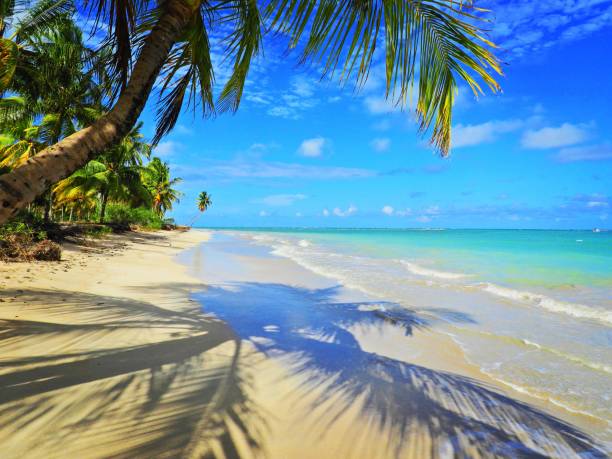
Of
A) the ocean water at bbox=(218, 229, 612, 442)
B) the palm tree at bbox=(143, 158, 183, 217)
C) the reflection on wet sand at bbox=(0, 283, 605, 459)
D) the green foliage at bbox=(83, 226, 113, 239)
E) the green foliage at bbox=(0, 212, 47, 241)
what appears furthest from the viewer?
the palm tree at bbox=(143, 158, 183, 217)

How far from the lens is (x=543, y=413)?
111 inches

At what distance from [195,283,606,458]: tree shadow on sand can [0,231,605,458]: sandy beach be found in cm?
1

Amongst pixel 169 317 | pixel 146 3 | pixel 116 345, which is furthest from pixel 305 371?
pixel 146 3

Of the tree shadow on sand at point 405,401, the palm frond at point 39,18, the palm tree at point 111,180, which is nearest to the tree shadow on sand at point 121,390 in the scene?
the tree shadow on sand at point 405,401

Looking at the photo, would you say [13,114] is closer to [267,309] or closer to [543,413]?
[267,309]

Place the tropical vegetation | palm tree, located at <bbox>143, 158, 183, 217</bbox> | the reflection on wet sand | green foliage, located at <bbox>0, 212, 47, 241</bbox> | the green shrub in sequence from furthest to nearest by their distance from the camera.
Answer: palm tree, located at <bbox>143, 158, 183, 217</bbox> → the green shrub → green foliage, located at <bbox>0, 212, 47, 241</bbox> → the tropical vegetation → the reflection on wet sand

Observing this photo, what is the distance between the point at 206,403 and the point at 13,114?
20781 millimetres

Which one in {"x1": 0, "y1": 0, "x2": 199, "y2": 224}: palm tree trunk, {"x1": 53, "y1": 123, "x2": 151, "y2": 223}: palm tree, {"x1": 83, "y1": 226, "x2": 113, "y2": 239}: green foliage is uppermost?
{"x1": 53, "y1": 123, "x2": 151, "y2": 223}: palm tree

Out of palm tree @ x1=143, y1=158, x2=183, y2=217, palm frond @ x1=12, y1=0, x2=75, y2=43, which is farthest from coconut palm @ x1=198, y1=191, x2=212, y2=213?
palm frond @ x1=12, y1=0, x2=75, y2=43

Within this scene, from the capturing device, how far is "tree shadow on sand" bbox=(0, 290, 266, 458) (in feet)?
6.25

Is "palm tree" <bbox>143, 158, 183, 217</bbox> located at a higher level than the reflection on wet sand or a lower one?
higher

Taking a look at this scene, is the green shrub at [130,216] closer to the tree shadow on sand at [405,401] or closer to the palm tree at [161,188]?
the palm tree at [161,188]

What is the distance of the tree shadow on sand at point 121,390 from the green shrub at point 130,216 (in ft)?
92.5

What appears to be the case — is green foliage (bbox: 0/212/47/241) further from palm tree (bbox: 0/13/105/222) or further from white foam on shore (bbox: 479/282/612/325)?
white foam on shore (bbox: 479/282/612/325)
